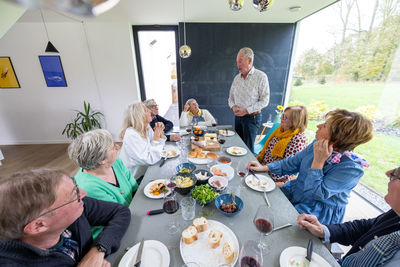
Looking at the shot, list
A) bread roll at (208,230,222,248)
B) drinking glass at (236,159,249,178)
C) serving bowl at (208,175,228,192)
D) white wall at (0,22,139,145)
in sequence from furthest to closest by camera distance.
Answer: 1. white wall at (0,22,139,145)
2. drinking glass at (236,159,249,178)
3. serving bowl at (208,175,228,192)
4. bread roll at (208,230,222,248)

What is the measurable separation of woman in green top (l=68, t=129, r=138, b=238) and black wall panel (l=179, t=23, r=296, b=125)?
2.99 meters

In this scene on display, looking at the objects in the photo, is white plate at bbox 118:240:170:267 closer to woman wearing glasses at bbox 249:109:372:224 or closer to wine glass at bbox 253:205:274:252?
wine glass at bbox 253:205:274:252

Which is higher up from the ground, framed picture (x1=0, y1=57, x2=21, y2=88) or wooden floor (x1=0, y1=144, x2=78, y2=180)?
framed picture (x1=0, y1=57, x2=21, y2=88)

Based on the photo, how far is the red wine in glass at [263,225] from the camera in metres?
0.84

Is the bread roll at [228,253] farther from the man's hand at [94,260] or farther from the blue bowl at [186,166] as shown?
the blue bowl at [186,166]

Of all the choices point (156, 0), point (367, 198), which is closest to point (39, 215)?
point (156, 0)

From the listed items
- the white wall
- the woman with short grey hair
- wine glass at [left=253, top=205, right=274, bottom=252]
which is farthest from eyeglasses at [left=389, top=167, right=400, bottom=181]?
the white wall

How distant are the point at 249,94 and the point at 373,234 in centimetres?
222

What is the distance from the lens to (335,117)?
117 cm

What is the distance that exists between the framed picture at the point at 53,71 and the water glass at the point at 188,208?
4469 mm

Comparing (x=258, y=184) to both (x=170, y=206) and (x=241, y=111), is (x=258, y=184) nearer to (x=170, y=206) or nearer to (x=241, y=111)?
(x=170, y=206)

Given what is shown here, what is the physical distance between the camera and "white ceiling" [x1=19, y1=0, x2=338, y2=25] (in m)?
2.67

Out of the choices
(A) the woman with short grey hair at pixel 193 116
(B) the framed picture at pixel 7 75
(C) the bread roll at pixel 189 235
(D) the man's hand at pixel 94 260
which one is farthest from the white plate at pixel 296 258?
(B) the framed picture at pixel 7 75

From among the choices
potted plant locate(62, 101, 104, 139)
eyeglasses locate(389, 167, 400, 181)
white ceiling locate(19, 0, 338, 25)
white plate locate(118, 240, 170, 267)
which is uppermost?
white ceiling locate(19, 0, 338, 25)
